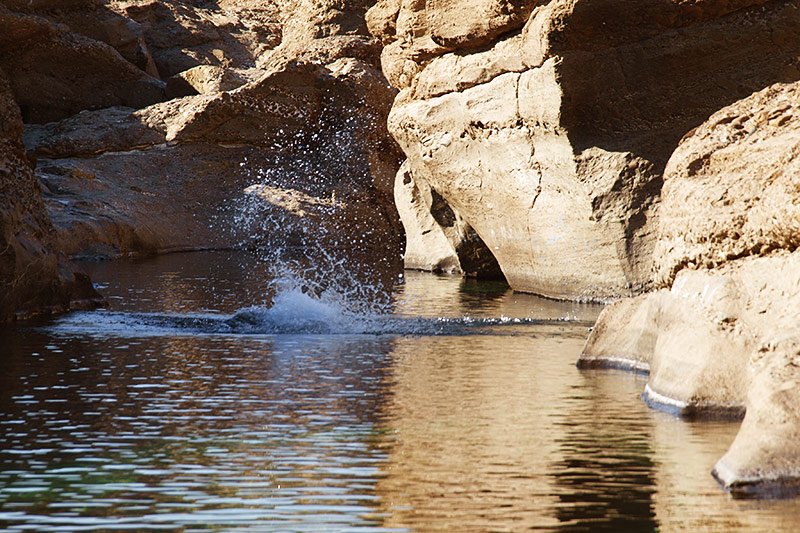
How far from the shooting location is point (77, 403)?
9.55m

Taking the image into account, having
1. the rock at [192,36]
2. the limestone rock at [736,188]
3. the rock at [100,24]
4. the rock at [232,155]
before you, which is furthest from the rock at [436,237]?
the rock at [192,36]

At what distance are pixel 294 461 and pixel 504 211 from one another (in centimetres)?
1326

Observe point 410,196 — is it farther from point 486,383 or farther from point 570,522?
point 570,522

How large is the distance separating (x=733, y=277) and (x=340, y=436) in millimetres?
2903

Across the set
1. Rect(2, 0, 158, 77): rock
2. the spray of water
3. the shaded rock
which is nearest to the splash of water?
the spray of water

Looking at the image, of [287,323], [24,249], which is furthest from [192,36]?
[287,323]

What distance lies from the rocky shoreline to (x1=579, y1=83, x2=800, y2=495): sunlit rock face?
20mm

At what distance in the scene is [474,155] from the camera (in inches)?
814

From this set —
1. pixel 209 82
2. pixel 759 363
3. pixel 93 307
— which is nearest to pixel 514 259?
pixel 93 307

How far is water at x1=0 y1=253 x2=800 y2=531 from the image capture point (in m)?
6.28

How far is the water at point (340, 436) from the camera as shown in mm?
6277

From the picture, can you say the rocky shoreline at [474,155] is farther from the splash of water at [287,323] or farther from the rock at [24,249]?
the splash of water at [287,323]

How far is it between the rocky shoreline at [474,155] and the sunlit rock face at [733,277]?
20 mm

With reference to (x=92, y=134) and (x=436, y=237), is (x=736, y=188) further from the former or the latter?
(x=92, y=134)
